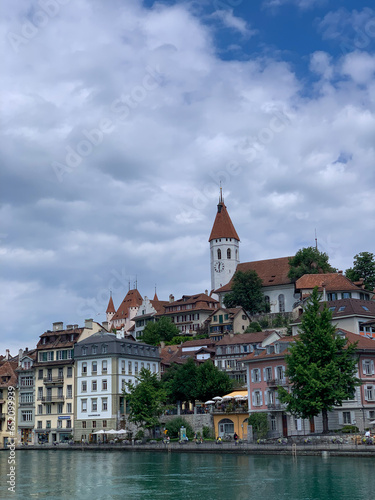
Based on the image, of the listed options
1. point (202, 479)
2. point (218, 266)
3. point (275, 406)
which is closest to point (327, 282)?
point (275, 406)

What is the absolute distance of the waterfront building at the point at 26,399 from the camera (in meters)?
98.5

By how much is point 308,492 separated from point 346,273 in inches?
3647

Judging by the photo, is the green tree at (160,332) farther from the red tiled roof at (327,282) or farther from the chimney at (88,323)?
the chimney at (88,323)

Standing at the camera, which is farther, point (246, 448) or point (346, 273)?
point (346, 273)

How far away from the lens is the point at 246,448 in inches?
2493

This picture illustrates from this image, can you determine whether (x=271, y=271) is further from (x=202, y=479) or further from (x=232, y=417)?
(x=202, y=479)

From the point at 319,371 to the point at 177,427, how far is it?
2627 centimetres

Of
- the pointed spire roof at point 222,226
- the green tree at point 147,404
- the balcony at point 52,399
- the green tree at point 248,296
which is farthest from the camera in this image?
the pointed spire roof at point 222,226

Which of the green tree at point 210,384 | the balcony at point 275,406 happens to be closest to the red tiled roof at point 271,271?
the green tree at point 210,384

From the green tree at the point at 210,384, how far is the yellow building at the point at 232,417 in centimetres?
384

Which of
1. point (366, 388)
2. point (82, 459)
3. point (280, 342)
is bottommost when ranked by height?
point (82, 459)

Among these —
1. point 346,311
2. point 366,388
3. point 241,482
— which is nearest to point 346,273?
point 346,311

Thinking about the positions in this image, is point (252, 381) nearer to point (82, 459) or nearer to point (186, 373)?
point (186, 373)

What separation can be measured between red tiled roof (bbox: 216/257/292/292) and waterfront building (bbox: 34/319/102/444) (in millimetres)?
49046
